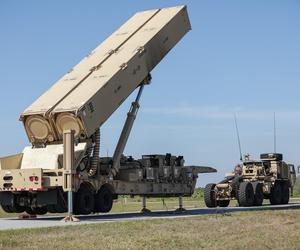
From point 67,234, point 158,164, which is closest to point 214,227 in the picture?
point 67,234

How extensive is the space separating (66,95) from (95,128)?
1490 mm

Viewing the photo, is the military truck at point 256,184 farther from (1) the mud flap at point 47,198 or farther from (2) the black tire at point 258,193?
(1) the mud flap at point 47,198

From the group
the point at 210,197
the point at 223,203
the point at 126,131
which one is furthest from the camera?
the point at 223,203

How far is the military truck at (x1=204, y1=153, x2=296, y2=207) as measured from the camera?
90.2 ft

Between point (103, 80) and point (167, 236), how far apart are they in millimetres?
8892

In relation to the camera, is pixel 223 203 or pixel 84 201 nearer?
pixel 84 201

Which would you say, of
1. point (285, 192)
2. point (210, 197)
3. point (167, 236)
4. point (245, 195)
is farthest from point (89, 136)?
point (285, 192)

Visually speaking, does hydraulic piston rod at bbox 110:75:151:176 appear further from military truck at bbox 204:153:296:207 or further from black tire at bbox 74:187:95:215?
military truck at bbox 204:153:296:207

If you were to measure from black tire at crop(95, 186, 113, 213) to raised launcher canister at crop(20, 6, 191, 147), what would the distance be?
1993 millimetres

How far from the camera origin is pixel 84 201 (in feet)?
66.4

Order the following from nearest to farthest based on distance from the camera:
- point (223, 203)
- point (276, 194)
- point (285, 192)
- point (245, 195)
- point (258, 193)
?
point (245, 195), point (258, 193), point (223, 203), point (276, 194), point (285, 192)

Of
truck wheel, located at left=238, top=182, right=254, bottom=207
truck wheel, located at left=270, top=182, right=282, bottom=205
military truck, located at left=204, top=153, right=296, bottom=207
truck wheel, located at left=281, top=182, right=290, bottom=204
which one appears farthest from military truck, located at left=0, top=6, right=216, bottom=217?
truck wheel, located at left=281, top=182, right=290, bottom=204

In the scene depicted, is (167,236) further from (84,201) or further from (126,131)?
(126,131)

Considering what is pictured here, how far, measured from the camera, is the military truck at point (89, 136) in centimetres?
1988
